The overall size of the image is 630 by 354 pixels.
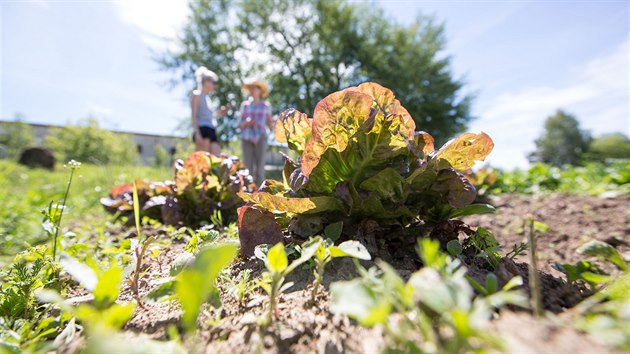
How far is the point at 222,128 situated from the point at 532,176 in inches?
674

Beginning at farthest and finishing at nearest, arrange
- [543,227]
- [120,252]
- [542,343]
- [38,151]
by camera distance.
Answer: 1. [38,151]
2. [543,227]
3. [120,252]
4. [542,343]

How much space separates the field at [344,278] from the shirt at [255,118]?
4354mm

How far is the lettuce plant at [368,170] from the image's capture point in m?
1.09

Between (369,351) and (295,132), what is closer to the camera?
(369,351)

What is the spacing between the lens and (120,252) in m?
1.61

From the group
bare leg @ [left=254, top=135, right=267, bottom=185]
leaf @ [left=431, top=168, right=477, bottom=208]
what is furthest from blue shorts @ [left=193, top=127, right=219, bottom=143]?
leaf @ [left=431, top=168, right=477, bottom=208]

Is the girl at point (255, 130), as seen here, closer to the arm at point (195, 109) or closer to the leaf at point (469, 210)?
the arm at point (195, 109)

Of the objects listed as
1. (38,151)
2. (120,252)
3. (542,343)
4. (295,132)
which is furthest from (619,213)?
(38,151)

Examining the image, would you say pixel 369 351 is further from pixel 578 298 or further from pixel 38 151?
pixel 38 151

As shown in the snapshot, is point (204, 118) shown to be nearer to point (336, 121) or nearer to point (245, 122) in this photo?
point (245, 122)

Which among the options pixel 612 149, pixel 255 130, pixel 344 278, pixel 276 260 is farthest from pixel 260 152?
pixel 612 149

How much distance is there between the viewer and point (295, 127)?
130 cm

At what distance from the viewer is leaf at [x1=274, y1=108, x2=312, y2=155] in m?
1.28

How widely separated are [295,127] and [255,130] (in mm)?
5203
